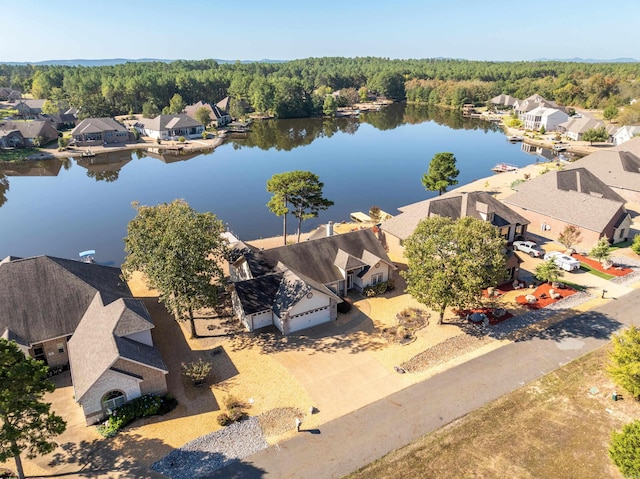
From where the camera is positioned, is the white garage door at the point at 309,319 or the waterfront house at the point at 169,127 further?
the waterfront house at the point at 169,127

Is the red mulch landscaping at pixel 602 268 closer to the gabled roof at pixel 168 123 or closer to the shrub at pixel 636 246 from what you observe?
the shrub at pixel 636 246

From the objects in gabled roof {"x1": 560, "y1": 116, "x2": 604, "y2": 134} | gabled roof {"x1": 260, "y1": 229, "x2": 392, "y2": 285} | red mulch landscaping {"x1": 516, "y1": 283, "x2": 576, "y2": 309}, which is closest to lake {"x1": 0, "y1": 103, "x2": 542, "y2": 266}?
gabled roof {"x1": 560, "y1": 116, "x2": 604, "y2": 134}

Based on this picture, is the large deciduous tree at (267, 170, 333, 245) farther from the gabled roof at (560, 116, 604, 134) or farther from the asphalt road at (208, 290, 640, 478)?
the gabled roof at (560, 116, 604, 134)

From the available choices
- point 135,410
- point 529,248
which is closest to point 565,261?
point 529,248

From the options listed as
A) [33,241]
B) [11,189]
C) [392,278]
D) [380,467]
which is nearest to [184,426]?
[380,467]

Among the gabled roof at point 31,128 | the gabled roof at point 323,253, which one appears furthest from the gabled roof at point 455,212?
the gabled roof at point 31,128

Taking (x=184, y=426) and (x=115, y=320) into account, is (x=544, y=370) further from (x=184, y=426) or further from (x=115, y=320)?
(x=115, y=320)

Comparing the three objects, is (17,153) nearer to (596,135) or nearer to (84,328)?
(84,328)
